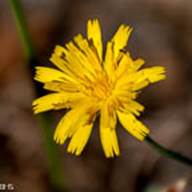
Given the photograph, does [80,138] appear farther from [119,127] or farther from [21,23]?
[119,127]

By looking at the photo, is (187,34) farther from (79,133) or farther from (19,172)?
(79,133)

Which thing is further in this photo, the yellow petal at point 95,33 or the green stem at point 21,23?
the yellow petal at point 95,33

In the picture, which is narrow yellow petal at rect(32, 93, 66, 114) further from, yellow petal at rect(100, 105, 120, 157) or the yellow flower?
yellow petal at rect(100, 105, 120, 157)

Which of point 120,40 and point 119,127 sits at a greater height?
point 120,40

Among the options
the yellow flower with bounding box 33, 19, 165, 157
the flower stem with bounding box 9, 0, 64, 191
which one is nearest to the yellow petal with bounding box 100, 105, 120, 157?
the yellow flower with bounding box 33, 19, 165, 157

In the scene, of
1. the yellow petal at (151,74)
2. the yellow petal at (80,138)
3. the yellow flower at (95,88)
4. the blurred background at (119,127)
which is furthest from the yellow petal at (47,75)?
the blurred background at (119,127)

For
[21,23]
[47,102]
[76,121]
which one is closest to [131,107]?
[76,121]

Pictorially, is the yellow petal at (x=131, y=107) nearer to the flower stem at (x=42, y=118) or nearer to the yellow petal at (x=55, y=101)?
the yellow petal at (x=55, y=101)
